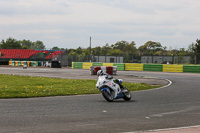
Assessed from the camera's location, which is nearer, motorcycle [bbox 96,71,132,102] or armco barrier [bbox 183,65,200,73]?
motorcycle [bbox 96,71,132,102]

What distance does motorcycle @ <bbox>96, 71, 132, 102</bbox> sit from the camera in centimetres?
1284

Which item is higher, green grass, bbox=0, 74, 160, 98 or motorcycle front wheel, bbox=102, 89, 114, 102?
motorcycle front wheel, bbox=102, 89, 114, 102

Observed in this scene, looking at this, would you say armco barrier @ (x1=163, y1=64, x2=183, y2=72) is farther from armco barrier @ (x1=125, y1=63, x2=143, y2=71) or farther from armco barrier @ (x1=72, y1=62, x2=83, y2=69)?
armco barrier @ (x1=72, y1=62, x2=83, y2=69)

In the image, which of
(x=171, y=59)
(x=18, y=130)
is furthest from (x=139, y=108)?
(x=171, y=59)

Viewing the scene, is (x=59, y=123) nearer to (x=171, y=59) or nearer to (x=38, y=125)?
(x=38, y=125)

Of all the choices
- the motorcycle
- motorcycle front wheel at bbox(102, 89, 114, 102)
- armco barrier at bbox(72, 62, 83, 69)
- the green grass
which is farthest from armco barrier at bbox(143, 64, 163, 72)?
motorcycle front wheel at bbox(102, 89, 114, 102)

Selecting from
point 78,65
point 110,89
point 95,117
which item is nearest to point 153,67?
point 78,65

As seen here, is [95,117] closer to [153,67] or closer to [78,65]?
Answer: [153,67]

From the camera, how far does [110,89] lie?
13.1m

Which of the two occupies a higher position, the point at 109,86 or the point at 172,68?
the point at 109,86

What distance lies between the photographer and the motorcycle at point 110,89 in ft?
42.1

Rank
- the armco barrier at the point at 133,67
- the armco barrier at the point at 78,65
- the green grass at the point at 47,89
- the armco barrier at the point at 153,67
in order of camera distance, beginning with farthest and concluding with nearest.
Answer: the armco barrier at the point at 78,65 → the armco barrier at the point at 133,67 → the armco barrier at the point at 153,67 → the green grass at the point at 47,89

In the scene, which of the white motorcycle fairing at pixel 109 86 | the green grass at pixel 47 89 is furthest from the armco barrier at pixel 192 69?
the white motorcycle fairing at pixel 109 86

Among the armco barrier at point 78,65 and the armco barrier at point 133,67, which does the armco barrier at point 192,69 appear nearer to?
the armco barrier at point 133,67
